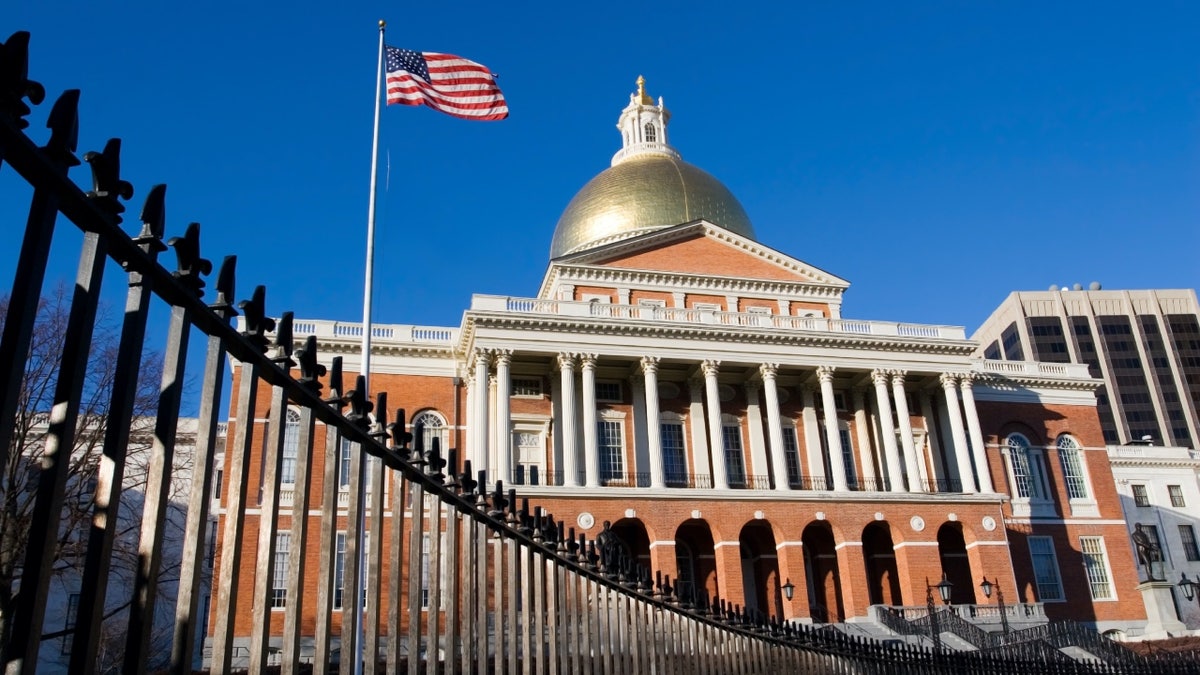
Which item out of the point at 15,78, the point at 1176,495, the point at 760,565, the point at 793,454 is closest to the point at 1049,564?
the point at 793,454

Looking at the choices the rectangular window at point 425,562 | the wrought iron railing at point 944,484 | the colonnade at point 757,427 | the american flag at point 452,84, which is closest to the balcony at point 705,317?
the colonnade at point 757,427

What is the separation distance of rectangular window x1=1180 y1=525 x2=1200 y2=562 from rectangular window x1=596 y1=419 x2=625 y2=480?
136 feet

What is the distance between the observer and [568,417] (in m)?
39.7

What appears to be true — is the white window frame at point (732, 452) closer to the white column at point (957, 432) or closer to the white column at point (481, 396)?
the white column at point (957, 432)

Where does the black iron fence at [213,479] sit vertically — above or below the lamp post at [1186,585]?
above

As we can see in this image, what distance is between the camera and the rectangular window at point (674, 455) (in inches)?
1665

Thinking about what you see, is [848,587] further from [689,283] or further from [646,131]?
[646,131]

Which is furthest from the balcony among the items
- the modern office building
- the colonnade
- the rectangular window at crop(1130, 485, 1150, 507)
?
the modern office building

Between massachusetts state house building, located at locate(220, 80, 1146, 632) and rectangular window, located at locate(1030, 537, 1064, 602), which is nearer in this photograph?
massachusetts state house building, located at locate(220, 80, 1146, 632)

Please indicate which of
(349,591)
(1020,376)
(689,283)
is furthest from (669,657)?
(1020,376)

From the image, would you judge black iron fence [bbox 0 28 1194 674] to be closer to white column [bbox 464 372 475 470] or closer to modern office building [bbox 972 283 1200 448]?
white column [bbox 464 372 475 470]

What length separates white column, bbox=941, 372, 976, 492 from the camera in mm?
43375

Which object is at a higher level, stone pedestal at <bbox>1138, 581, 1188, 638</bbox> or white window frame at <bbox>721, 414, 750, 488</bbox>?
white window frame at <bbox>721, 414, 750, 488</bbox>

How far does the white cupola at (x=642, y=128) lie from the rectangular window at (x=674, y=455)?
71.7ft
